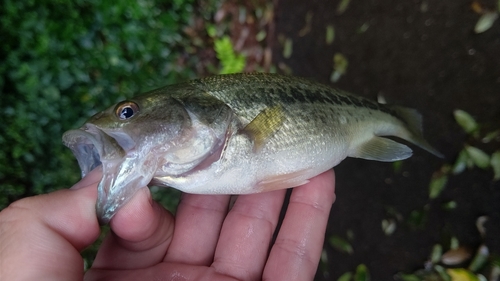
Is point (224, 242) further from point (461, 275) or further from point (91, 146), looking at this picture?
point (461, 275)

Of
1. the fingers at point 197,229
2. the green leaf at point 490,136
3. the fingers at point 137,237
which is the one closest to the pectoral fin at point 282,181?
the fingers at point 197,229

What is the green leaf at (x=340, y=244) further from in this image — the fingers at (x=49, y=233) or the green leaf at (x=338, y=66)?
the fingers at (x=49, y=233)

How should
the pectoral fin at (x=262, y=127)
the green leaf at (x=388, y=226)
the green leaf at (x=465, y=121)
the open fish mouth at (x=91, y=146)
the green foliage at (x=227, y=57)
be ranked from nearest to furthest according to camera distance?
the open fish mouth at (x=91, y=146) → the pectoral fin at (x=262, y=127) → the green leaf at (x=465, y=121) → the green leaf at (x=388, y=226) → the green foliage at (x=227, y=57)

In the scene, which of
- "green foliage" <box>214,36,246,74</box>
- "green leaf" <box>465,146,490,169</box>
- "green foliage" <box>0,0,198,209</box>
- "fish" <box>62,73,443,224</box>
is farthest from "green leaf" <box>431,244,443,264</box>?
"green foliage" <box>0,0,198,209</box>

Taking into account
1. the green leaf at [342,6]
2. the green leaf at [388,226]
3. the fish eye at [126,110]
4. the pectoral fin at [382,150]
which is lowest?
the green leaf at [388,226]

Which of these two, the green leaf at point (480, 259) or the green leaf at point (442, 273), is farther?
the green leaf at point (442, 273)

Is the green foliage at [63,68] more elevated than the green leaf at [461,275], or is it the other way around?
the green foliage at [63,68]

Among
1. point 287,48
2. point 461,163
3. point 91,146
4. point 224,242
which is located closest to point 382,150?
point 461,163

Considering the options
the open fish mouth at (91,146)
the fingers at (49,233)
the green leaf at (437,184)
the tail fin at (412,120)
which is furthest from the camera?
the green leaf at (437,184)
